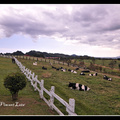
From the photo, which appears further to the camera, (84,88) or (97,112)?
(84,88)

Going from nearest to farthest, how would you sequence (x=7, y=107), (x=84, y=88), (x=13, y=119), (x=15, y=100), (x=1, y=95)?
(x=13, y=119)
(x=7, y=107)
(x=15, y=100)
(x=1, y=95)
(x=84, y=88)

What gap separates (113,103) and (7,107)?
626 centimetres

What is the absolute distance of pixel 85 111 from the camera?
632 cm

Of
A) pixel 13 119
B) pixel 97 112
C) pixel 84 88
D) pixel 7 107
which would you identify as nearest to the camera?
pixel 13 119

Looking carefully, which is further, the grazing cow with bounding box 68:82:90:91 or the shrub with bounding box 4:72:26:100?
the grazing cow with bounding box 68:82:90:91

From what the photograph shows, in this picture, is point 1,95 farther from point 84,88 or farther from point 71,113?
point 84,88

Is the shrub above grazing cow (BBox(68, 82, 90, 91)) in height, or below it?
above

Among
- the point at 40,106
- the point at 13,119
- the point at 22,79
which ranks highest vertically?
the point at 22,79

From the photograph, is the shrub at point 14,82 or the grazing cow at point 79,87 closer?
the shrub at point 14,82

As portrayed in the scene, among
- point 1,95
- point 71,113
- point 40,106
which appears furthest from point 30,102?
point 71,113

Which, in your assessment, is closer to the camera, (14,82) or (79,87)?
(14,82)

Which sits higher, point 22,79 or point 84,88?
point 22,79

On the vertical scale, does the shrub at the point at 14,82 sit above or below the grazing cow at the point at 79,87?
above

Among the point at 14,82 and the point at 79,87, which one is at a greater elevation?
the point at 14,82
